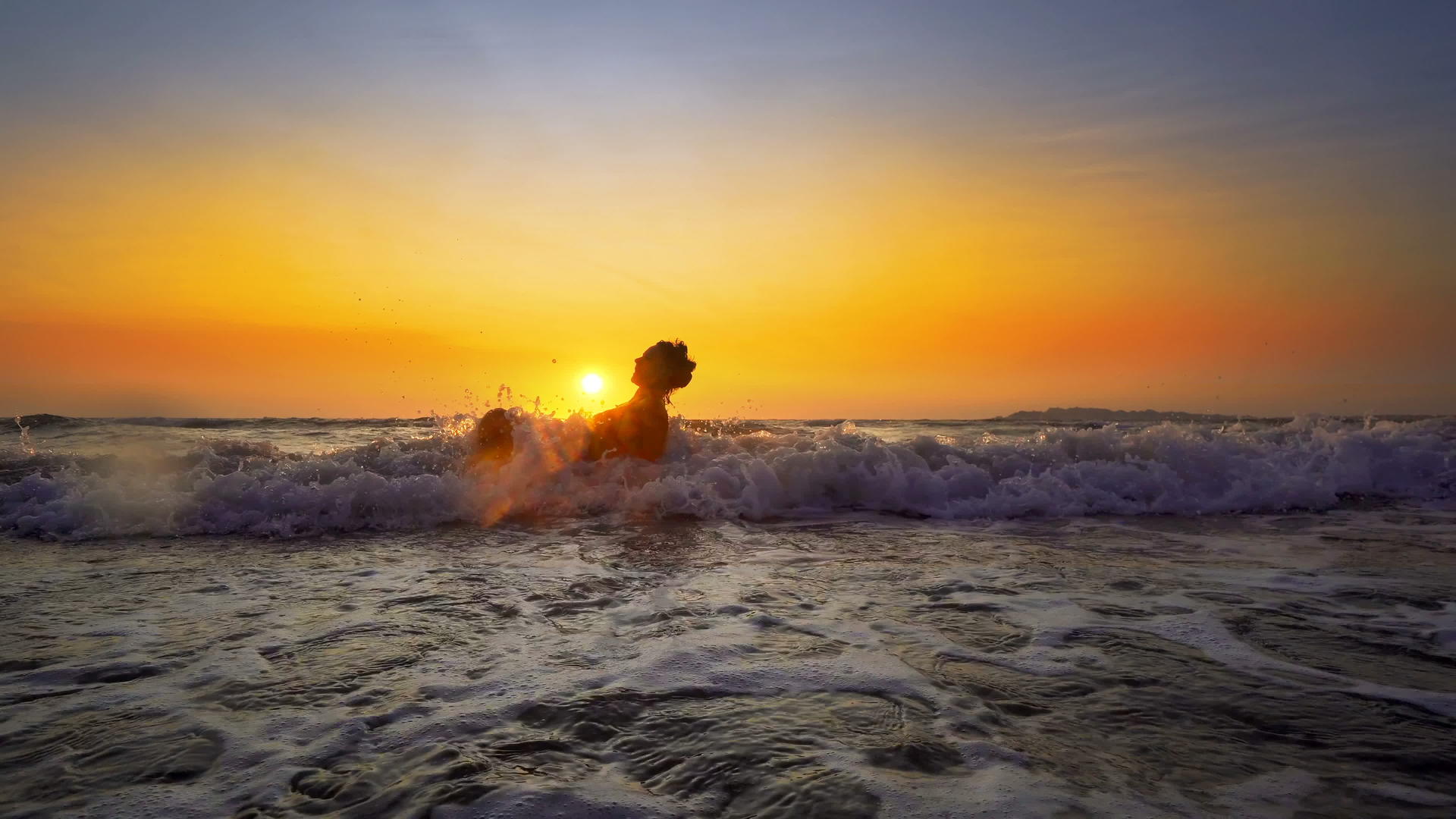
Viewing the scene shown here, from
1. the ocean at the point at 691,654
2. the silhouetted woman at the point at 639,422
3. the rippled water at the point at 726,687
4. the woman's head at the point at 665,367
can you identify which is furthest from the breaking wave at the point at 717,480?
the rippled water at the point at 726,687

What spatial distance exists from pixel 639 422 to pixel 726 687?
22.5 ft

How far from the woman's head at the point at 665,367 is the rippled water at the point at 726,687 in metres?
4.15

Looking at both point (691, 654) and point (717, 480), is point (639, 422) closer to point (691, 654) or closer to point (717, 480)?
point (717, 480)

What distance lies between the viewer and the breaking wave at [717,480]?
24.4 feet

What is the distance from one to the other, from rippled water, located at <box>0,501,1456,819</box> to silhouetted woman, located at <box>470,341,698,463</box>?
3.81 meters

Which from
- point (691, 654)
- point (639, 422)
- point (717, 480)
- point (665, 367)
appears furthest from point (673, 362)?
point (691, 654)

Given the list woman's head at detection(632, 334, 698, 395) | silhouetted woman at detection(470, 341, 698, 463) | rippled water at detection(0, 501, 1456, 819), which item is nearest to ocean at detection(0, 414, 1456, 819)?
rippled water at detection(0, 501, 1456, 819)

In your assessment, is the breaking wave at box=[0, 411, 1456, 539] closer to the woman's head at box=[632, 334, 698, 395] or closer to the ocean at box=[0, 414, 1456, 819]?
the ocean at box=[0, 414, 1456, 819]

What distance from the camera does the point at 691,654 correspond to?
353 centimetres

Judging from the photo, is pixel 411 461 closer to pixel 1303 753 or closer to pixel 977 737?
pixel 977 737

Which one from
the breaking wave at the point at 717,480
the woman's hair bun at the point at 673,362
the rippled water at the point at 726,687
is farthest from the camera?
the woman's hair bun at the point at 673,362

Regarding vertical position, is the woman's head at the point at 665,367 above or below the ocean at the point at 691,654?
above

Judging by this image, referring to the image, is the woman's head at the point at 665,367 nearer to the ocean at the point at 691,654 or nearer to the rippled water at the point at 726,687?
the ocean at the point at 691,654

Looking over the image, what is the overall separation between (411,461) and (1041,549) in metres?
7.40
